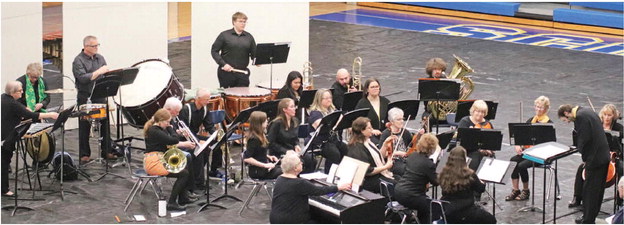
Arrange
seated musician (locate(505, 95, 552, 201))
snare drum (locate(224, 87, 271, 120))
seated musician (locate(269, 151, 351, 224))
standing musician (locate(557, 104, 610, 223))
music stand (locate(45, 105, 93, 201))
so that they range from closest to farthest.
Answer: seated musician (locate(269, 151, 351, 224)) → standing musician (locate(557, 104, 610, 223)) → music stand (locate(45, 105, 93, 201)) → seated musician (locate(505, 95, 552, 201)) → snare drum (locate(224, 87, 271, 120))

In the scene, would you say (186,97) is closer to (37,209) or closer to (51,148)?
(51,148)

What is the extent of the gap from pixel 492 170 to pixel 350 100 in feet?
8.48

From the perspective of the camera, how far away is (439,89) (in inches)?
459

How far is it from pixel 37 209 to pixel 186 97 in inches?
115

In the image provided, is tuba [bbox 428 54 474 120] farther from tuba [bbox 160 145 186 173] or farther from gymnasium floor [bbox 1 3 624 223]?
tuba [bbox 160 145 186 173]

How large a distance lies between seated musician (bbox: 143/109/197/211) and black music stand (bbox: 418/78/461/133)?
114 inches

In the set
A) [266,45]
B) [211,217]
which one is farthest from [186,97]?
[211,217]

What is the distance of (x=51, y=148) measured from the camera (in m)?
11.4

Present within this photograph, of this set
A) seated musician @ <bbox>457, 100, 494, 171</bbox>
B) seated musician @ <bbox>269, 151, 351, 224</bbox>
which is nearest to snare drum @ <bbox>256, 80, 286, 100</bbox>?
seated musician @ <bbox>457, 100, 494, 171</bbox>

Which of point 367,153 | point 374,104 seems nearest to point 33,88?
point 374,104

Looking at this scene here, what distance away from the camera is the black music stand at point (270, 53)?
516 inches

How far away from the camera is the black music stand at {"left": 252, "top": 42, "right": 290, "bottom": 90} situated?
43.0 feet

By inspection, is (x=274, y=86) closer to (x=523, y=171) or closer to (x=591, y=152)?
(x=523, y=171)

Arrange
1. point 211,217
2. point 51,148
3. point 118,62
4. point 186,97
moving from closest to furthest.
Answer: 1. point 211,217
2. point 51,148
3. point 186,97
4. point 118,62
